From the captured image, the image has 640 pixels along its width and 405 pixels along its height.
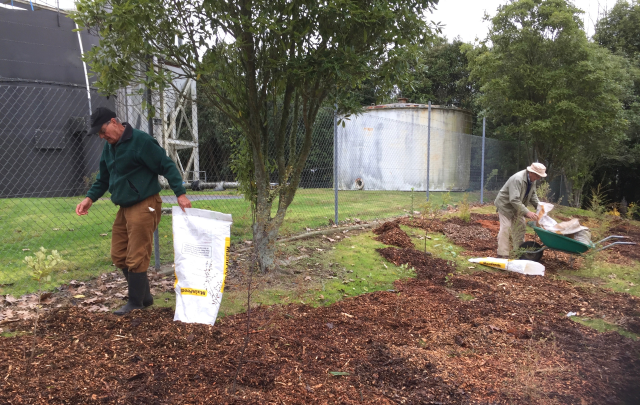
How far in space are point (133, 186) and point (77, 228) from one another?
3.73m

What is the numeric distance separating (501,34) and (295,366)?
47.0 feet

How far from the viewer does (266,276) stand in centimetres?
445

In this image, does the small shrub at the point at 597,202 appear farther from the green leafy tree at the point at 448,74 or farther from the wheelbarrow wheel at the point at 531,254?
the green leafy tree at the point at 448,74

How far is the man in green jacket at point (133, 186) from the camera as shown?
3352 millimetres

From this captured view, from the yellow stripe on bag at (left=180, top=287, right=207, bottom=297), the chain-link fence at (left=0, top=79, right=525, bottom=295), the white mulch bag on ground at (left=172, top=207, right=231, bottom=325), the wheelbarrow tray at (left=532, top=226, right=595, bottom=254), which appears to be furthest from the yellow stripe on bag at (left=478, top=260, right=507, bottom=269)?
the yellow stripe on bag at (left=180, top=287, right=207, bottom=297)

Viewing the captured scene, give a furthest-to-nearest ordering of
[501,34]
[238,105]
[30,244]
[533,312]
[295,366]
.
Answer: [501,34] → [30,244] → [238,105] → [533,312] → [295,366]

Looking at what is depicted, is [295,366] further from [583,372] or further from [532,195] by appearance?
[532,195]

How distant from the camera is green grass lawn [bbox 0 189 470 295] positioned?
4.45 meters

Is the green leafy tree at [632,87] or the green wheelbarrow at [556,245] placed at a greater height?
the green leafy tree at [632,87]

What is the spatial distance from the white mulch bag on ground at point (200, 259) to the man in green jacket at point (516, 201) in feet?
14.3

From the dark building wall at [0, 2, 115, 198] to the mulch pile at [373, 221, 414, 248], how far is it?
5859 mm

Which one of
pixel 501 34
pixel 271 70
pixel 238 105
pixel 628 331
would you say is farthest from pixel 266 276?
pixel 501 34

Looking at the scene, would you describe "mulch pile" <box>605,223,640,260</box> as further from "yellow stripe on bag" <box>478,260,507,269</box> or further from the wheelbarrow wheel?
"yellow stripe on bag" <box>478,260,507,269</box>

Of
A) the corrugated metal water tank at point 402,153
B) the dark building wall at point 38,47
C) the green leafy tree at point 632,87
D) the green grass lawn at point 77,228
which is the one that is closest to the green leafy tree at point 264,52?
Result: the green grass lawn at point 77,228
